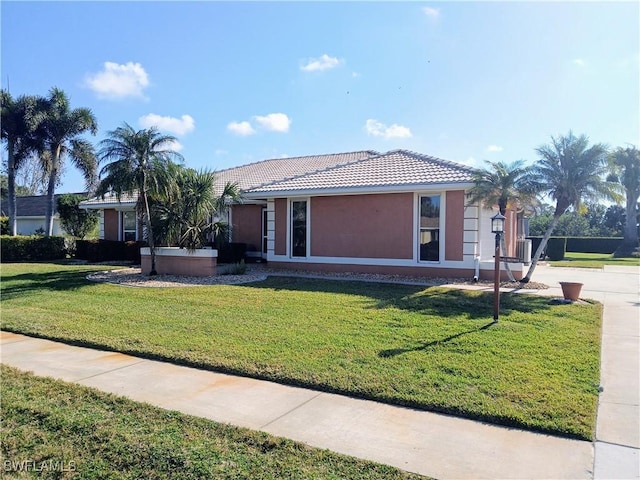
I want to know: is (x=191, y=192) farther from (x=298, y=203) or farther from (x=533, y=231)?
(x=533, y=231)

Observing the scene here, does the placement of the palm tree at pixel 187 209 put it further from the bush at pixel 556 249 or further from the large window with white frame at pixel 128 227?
the bush at pixel 556 249

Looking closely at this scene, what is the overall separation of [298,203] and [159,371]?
11.4 metres

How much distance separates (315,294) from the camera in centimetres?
1141

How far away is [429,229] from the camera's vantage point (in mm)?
14484

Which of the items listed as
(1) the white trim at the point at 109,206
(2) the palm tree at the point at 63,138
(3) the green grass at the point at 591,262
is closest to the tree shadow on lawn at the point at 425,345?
(3) the green grass at the point at 591,262

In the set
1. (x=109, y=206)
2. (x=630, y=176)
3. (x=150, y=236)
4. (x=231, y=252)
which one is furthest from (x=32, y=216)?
(x=630, y=176)

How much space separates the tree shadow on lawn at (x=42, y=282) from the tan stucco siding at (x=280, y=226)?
637 centimetres

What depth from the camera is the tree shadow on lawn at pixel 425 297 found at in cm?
935

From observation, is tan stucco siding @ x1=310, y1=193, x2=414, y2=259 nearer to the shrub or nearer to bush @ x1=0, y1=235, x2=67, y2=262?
the shrub

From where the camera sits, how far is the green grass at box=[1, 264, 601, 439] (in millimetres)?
4965

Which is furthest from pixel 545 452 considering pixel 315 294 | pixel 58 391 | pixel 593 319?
pixel 315 294

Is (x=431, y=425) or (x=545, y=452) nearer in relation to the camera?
(x=545, y=452)

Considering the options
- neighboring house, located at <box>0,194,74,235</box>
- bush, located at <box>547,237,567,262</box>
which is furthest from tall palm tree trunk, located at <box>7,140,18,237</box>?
bush, located at <box>547,237,567,262</box>

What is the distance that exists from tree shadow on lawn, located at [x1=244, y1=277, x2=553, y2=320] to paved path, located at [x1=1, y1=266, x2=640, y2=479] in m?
2.79
